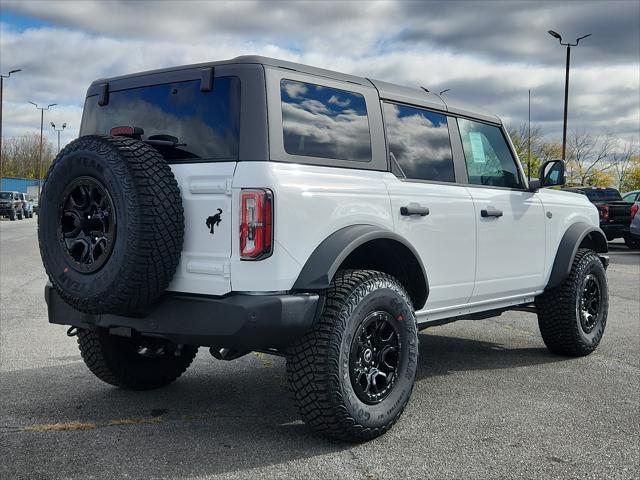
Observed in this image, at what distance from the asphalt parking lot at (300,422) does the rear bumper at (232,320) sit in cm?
59

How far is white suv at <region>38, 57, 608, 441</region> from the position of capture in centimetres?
365

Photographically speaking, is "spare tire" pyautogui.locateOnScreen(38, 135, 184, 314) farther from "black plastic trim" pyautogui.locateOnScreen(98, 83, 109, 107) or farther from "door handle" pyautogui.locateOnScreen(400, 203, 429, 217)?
"door handle" pyautogui.locateOnScreen(400, 203, 429, 217)

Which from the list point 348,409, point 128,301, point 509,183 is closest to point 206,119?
point 128,301

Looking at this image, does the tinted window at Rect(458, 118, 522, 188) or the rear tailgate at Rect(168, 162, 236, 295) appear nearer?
the rear tailgate at Rect(168, 162, 236, 295)

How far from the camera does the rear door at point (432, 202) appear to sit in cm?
455

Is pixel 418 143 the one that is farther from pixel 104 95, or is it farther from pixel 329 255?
pixel 104 95

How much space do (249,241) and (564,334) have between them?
3.50 metres

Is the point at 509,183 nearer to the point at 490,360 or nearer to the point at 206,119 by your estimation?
the point at 490,360

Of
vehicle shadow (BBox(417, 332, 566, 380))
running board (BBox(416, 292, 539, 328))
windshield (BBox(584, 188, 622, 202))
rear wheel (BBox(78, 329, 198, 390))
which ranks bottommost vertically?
vehicle shadow (BBox(417, 332, 566, 380))

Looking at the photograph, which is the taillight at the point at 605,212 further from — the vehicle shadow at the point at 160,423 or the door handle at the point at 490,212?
the door handle at the point at 490,212

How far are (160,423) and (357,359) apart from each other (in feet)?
4.03

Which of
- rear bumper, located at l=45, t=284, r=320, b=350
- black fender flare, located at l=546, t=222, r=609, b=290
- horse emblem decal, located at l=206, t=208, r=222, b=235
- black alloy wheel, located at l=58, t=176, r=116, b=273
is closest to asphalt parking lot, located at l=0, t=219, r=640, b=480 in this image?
rear bumper, located at l=45, t=284, r=320, b=350

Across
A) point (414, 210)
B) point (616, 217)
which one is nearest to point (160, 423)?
point (414, 210)

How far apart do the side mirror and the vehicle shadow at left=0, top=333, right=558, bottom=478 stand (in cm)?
147
